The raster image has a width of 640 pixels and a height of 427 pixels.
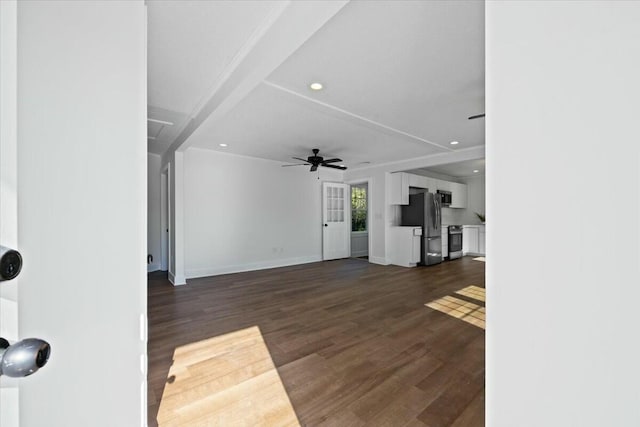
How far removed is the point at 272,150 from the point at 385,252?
3.49 meters

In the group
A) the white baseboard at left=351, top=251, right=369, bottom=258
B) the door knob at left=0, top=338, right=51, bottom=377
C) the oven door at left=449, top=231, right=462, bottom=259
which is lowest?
the white baseboard at left=351, top=251, right=369, bottom=258

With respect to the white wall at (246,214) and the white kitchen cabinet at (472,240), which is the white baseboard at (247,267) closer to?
the white wall at (246,214)

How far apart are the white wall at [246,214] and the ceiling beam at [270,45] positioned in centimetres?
251

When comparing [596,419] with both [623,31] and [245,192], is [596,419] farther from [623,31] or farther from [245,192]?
[245,192]

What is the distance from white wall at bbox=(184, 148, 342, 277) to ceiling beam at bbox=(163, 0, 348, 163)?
2514 mm

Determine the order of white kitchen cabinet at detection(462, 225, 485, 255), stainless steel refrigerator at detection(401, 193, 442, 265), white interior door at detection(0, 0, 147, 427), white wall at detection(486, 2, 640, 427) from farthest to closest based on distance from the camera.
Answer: white kitchen cabinet at detection(462, 225, 485, 255) → stainless steel refrigerator at detection(401, 193, 442, 265) → white interior door at detection(0, 0, 147, 427) → white wall at detection(486, 2, 640, 427)

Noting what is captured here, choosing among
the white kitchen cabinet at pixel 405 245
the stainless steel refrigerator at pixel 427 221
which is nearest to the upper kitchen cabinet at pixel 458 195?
the stainless steel refrigerator at pixel 427 221

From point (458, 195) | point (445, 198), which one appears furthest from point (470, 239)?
point (445, 198)

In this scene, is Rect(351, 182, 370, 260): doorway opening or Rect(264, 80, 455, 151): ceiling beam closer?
Rect(264, 80, 455, 151): ceiling beam

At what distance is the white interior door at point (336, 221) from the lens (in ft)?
22.4

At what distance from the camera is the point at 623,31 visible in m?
0.33

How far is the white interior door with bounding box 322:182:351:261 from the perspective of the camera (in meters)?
6.84

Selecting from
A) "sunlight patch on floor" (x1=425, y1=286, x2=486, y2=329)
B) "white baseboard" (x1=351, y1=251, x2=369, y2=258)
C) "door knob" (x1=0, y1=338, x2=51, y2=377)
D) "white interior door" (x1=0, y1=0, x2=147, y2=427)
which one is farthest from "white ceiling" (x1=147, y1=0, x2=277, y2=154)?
"white baseboard" (x1=351, y1=251, x2=369, y2=258)

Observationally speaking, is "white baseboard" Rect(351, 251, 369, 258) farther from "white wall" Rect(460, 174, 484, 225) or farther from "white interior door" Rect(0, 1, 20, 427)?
"white interior door" Rect(0, 1, 20, 427)
